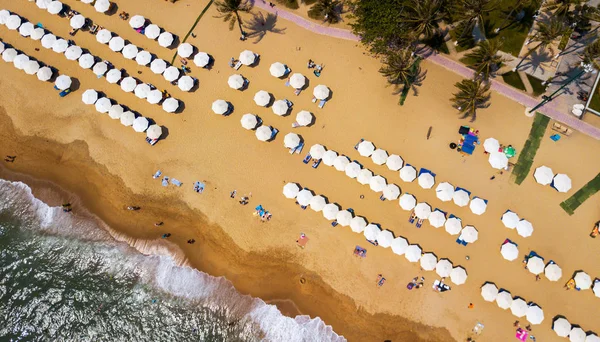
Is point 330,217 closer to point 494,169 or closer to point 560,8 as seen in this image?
point 494,169

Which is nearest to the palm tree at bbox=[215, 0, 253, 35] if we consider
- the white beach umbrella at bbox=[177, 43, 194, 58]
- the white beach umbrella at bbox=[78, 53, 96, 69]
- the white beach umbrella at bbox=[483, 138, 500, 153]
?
the white beach umbrella at bbox=[177, 43, 194, 58]

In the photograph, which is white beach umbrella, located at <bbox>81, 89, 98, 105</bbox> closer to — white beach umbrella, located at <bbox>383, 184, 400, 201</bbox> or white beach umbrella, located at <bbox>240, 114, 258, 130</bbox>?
white beach umbrella, located at <bbox>240, 114, 258, 130</bbox>

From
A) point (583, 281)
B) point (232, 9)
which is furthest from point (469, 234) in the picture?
point (232, 9)

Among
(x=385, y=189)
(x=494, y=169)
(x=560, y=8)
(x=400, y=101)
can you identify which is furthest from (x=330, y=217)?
(x=560, y=8)

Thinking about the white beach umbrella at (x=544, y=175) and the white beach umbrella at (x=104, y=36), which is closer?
the white beach umbrella at (x=544, y=175)

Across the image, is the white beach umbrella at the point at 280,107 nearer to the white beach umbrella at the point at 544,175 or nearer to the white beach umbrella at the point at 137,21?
the white beach umbrella at the point at 137,21

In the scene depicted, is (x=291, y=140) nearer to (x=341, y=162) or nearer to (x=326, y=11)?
(x=341, y=162)

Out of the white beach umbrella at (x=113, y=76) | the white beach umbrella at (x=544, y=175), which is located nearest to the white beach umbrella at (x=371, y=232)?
the white beach umbrella at (x=544, y=175)
